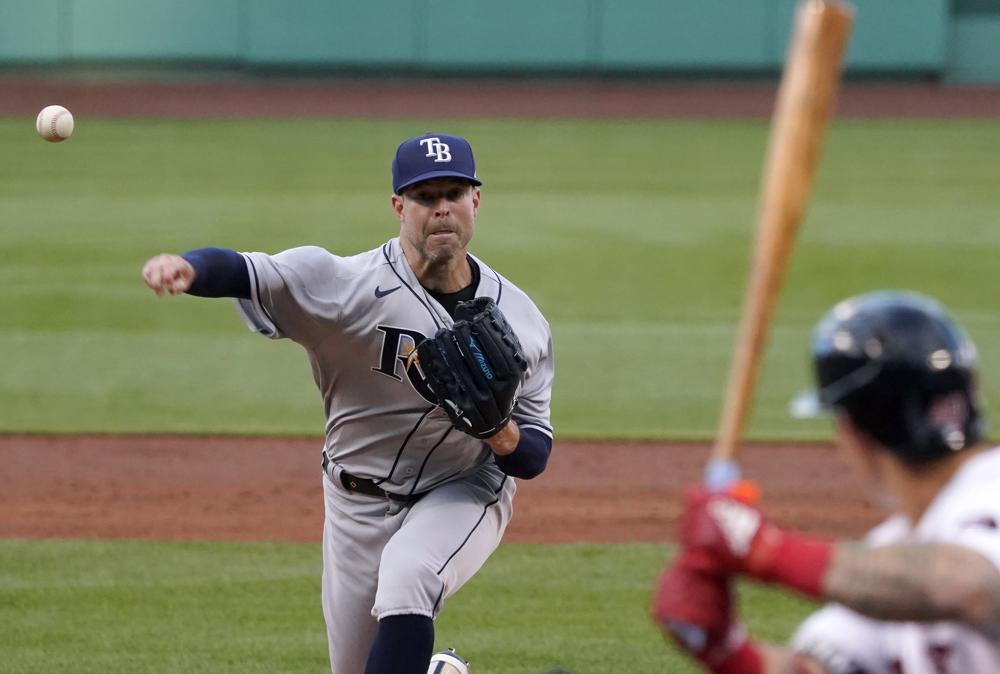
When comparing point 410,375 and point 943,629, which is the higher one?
point 943,629

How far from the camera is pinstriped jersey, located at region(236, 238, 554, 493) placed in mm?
4750

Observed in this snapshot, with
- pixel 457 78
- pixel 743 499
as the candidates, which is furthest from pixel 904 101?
pixel 743 499

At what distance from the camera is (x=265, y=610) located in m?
6.29

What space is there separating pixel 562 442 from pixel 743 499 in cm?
693

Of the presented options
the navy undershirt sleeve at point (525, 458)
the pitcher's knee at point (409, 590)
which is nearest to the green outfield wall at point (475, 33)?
the navy undershirt sleeve at point (525, 458)

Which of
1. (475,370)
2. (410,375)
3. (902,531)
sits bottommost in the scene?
(410,375)

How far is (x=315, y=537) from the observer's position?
7.45 meters

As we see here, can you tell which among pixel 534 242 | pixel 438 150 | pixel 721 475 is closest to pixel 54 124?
pixel 438 150

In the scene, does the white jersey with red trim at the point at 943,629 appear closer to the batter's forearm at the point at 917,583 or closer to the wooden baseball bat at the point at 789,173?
the batter's forearm at the point at 917,583

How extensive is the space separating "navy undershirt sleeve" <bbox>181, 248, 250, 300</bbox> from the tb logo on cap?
676mm

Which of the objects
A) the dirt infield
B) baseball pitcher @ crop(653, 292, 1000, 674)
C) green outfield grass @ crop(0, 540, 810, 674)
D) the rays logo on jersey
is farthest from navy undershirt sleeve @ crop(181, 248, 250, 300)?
the dirt infield

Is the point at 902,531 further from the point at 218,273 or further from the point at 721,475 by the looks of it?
the point at 218,273

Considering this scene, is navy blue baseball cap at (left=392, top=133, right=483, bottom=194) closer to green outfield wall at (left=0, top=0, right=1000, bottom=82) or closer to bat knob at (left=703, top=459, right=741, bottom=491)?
bat knob at (left=703, top=459, right=741, bottom=491)

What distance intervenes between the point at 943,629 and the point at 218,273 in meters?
2.59
